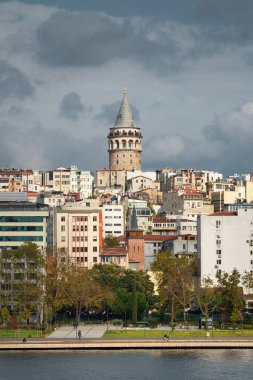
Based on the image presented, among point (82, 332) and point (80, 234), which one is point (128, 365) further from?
point (80, 234)

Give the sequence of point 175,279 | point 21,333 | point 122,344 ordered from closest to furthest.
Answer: point 122,344
point 21,333
point 175,279

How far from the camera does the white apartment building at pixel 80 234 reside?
145 meters

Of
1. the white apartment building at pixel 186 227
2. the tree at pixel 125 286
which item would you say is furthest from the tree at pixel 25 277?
the white apartment building at pixel 186 227

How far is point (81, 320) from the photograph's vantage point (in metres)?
122

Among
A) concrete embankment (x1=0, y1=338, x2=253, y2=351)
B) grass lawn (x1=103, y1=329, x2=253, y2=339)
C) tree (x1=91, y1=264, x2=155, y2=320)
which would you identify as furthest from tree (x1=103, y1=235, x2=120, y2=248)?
concrete embankment (x1=0, y1=338, x2=253, y2=351)

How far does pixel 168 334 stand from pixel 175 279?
16.2m

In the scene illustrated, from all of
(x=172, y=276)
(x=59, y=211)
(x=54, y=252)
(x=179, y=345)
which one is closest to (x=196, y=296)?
(x=172, y=276)

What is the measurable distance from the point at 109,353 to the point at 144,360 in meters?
4.79

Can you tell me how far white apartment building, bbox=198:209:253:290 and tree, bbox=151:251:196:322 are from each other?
2.36 meters

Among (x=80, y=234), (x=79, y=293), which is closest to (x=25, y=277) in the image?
(x=79, y=293)

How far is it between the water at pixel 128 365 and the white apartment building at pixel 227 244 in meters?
42.1

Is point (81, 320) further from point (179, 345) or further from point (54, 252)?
point (179, 345)

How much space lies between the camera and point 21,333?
4264 inches

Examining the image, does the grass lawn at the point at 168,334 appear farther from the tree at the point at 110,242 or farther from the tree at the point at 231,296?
the tree at the point at 110,242
